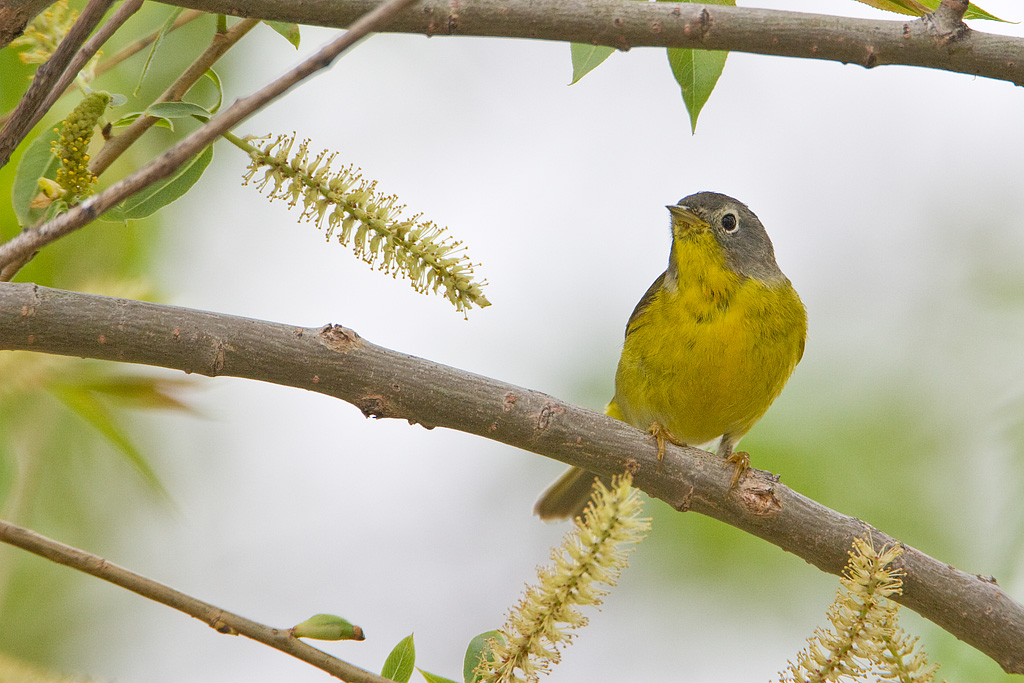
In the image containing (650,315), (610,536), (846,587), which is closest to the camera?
(610,536)

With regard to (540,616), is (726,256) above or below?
above

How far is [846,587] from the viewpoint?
208 cm

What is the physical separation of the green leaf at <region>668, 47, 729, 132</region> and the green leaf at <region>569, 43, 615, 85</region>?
22 cm

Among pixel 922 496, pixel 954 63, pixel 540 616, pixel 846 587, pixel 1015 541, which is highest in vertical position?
pixel 922 496

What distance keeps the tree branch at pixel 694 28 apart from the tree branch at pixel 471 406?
0.71m

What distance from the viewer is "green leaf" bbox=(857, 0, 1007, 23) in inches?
99.1

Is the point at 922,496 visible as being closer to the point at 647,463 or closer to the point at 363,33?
the point at 647,463

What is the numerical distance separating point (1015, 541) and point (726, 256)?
2.07 metres

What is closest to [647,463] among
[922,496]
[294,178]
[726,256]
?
[294,178]

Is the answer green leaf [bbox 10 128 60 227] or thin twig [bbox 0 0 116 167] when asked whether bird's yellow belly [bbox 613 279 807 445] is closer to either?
green leaf [bbox 10 128 60 227]

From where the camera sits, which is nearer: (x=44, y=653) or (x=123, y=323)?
(x=123, y=323)

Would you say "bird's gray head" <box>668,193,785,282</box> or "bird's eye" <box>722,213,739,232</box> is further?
"bird's eye" <box>722,213,739,232</box>

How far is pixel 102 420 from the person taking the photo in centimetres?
285

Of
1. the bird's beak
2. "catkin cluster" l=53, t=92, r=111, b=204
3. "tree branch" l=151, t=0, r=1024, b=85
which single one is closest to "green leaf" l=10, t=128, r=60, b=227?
"catkin cluster" l=53, t=92, r=111, b=204
